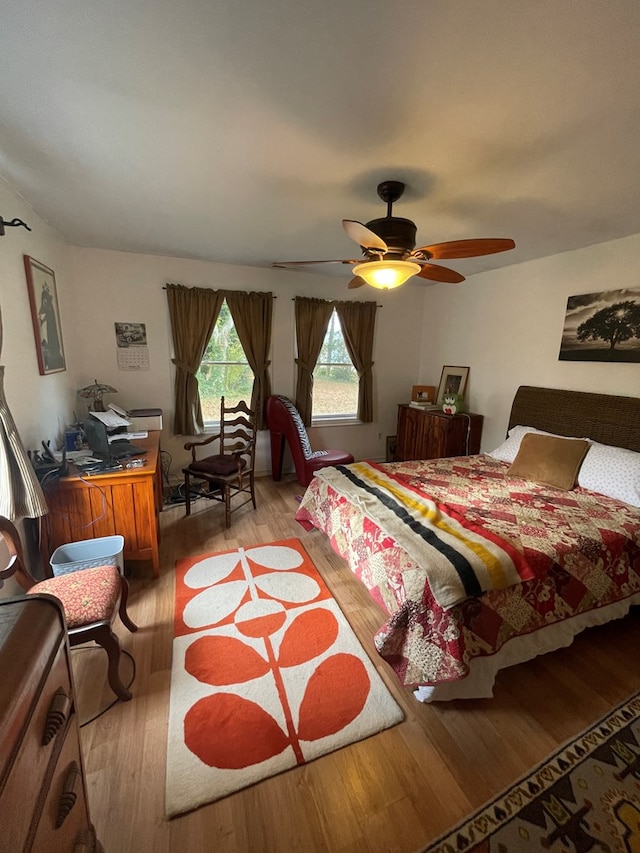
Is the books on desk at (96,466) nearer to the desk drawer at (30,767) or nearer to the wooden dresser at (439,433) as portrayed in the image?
the desk drawer at (30,767)

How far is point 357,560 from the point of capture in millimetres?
2059

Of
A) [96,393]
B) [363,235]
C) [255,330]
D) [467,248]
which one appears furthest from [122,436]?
[467,248]

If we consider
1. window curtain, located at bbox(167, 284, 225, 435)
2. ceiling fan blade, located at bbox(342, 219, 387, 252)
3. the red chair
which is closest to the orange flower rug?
the red chair

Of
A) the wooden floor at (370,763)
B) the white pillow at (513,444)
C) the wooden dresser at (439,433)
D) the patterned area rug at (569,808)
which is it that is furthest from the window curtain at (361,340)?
the patterned area rug at (569,808)

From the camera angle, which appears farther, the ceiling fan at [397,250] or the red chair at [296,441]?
the red chair at [296,441]

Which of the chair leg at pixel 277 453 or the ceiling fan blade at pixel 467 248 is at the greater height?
the ceiling fan blade at pixel 467 248

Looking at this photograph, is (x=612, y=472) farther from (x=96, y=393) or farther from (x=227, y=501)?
(x=96, y=393)

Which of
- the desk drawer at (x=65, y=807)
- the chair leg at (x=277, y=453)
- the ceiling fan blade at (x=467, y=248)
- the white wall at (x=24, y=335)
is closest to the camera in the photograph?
the desk drawer at (x=65, y=807)

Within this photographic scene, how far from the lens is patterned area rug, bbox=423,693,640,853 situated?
1129mm

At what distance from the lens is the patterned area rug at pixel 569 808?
1.13 meters

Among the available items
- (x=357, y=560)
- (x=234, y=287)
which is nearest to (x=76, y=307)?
(x=234, y=287)

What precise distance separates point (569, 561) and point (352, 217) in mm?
2455

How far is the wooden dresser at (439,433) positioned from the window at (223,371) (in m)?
2.04

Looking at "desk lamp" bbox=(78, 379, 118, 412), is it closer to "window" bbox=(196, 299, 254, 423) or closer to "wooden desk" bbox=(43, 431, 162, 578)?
"window" bbox=(196, 299, 254, 423)
